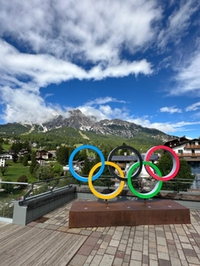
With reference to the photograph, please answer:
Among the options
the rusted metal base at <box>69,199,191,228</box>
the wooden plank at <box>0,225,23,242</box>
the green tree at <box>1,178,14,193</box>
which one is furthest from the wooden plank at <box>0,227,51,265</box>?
the green tree at <box>1,178,14,193</box>

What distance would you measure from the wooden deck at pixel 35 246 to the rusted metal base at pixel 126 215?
26.3 inches

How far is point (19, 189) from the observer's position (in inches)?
229

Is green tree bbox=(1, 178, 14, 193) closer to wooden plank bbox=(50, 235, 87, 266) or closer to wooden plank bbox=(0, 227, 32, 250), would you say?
wooden plank bbox=(0, 227, 32, 250)

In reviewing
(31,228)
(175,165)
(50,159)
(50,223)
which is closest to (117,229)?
(50,223)

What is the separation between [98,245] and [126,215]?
1602 millimetres

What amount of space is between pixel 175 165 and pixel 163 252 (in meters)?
3.66

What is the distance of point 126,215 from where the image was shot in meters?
5.33

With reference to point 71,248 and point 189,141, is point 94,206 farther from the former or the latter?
point 189,141

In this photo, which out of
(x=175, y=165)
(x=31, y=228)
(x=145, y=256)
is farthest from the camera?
(x=175, y=165)

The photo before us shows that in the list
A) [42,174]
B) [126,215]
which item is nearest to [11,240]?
[126,215]

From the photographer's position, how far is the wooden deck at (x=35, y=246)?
11.0ft

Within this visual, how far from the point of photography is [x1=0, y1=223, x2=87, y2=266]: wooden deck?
336cm

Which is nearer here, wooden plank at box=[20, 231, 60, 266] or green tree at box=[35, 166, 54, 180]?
wooden plank at box=[20, 231, 60, 266]

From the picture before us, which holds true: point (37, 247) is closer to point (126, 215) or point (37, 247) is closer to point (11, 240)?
point (11, 240)
